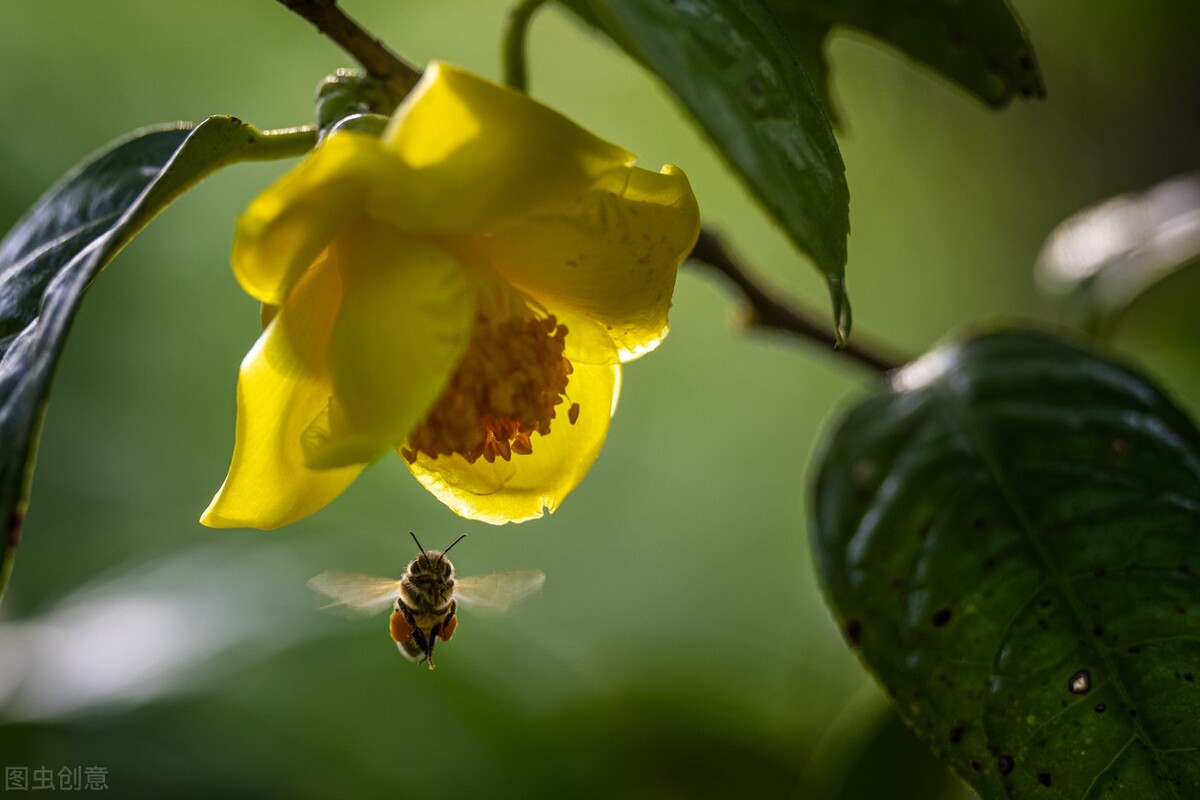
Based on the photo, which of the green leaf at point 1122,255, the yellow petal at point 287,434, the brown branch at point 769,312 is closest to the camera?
the yellow petal at point 287,434

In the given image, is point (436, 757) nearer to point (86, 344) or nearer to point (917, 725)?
point (917, 725)

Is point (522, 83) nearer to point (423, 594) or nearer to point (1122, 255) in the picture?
point (423, 594)

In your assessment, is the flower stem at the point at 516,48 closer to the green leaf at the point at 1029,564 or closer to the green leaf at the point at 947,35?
the green leaf at the point at 947,35

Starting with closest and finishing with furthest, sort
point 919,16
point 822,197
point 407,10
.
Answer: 1. point 822,197
2. point 919,16
3. point 407,10

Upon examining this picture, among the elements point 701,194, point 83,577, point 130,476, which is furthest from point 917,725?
point 701,194

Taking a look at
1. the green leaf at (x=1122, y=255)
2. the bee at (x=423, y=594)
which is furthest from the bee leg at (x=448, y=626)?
the green leaf at (x=1122, y=255)

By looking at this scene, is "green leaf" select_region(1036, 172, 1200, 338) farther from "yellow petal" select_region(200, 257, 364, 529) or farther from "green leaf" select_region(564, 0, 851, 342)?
"yellow petal" select_region(200, 257, 364, 529)
